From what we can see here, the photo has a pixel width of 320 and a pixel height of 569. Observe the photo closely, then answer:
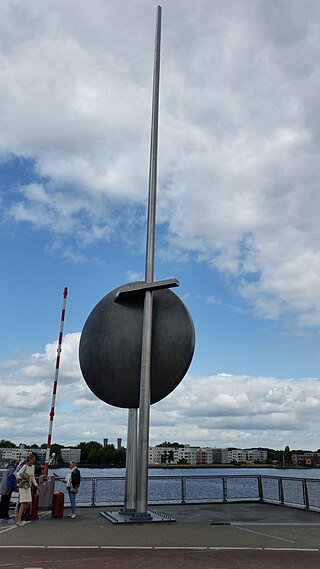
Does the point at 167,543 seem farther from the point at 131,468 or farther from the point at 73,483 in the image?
the point at 73,483

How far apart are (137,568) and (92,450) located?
65.2 meters

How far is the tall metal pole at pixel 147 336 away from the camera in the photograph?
1231 centimetres

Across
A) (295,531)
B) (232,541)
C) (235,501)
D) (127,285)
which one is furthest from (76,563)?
(235,501)

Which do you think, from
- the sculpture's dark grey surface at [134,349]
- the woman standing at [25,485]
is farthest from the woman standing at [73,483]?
the sculpture's dark grey surface at [134,349]

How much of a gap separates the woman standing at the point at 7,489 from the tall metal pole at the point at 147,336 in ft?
10.8

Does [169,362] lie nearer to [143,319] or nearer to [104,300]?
[143,319]

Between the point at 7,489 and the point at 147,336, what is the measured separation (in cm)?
512

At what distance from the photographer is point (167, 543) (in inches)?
372

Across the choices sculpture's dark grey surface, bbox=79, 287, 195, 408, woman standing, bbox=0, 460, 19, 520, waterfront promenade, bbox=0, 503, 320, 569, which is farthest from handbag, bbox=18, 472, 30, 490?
sculpture's dark grey surface, bbox=79, 287, 195, 408

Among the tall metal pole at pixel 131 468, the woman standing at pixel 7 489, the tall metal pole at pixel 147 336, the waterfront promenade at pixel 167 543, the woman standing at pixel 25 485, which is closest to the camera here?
the waterfront promenade at pixel 167 543

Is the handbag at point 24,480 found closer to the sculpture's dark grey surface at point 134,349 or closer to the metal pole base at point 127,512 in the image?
the metal pole base at point 127,512

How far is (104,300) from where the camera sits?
14.8 m

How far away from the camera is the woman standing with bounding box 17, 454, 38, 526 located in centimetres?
1173

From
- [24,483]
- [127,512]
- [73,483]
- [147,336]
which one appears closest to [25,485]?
[24,483]
